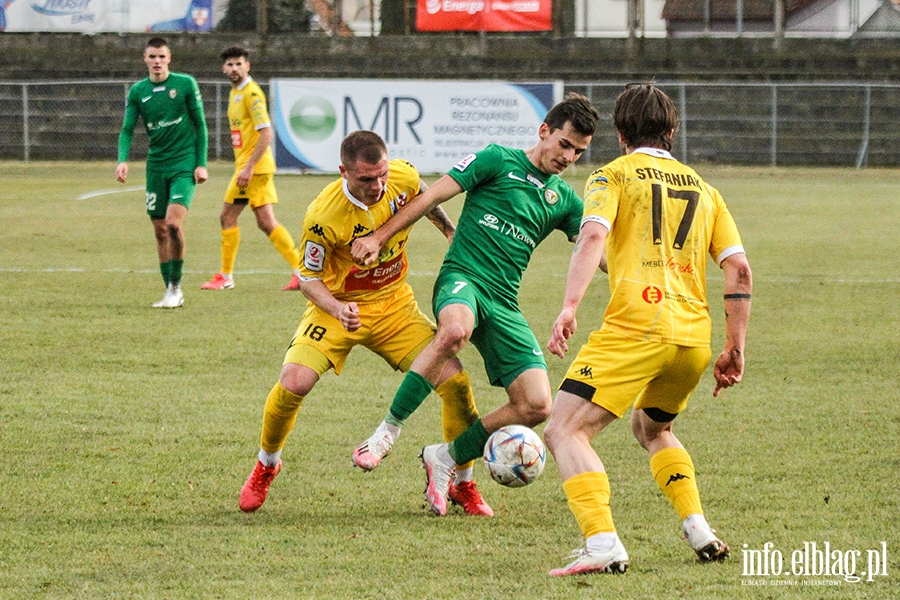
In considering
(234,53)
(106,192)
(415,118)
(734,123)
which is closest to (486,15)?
(415,118)

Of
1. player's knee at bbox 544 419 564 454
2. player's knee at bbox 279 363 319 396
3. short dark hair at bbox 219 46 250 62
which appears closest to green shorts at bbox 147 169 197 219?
short dark hair at bbox 219 46 250 62

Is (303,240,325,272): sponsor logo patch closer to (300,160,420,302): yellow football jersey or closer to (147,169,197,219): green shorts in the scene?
(300,160,420,302): yellow football jersey

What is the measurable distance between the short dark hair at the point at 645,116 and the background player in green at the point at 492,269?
73 cm

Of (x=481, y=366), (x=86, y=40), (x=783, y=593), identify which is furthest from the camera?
(x=86, y=40)

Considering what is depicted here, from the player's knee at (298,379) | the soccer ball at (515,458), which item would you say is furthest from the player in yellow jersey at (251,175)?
the soccer ball at (515,458)

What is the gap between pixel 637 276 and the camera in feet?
14.4

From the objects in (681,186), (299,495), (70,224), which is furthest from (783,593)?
(70,224)

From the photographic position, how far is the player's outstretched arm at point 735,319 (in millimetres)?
4414

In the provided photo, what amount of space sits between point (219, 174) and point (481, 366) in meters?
16.0

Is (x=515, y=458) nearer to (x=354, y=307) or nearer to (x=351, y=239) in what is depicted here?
(x=354, y=307)

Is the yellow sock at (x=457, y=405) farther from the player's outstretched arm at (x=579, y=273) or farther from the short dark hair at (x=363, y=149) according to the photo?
the player's outstretched arm at (x=579, y=273)

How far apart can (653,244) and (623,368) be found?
0.48 m

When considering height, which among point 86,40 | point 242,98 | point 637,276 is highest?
point 86,40

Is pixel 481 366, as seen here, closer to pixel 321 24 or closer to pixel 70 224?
pixel 70 224
